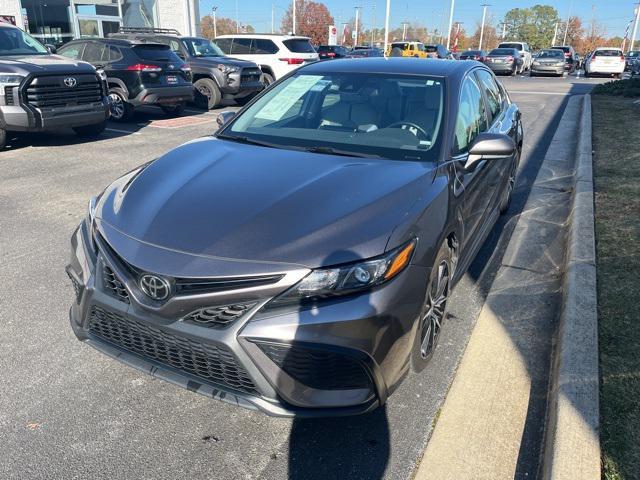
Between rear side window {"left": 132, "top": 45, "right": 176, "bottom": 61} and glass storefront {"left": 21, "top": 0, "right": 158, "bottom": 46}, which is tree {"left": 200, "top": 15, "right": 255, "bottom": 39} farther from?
rear side window {"left": 132, "top": 45, "right": 176, "bottom": 61}

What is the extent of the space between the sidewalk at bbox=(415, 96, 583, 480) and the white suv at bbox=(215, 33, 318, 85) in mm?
11496

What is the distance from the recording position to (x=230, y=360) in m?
2.17

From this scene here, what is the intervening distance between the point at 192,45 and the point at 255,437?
13.0 m

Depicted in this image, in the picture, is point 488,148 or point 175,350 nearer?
point 175,350

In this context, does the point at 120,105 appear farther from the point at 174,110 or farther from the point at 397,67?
the point at 397,67

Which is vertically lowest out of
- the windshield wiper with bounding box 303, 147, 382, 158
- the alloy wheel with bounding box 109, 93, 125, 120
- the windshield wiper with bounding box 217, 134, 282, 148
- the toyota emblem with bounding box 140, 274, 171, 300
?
the alloy wheel with bounding box 109, 93, 125, 120

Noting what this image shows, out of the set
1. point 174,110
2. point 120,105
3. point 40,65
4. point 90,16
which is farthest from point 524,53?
point 40,65

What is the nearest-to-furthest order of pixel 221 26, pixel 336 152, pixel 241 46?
pixel 336 152, pixel 241 46, pixel 221 26

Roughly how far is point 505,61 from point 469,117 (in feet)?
100.0

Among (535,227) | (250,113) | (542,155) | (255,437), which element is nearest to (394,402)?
(255,437)

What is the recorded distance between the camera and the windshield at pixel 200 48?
13.6 metres

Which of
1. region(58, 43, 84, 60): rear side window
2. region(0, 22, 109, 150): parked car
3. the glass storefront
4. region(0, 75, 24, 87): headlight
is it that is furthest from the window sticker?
the glass storefront

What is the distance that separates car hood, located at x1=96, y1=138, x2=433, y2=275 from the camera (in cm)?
229

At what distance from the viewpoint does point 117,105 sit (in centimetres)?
1088
